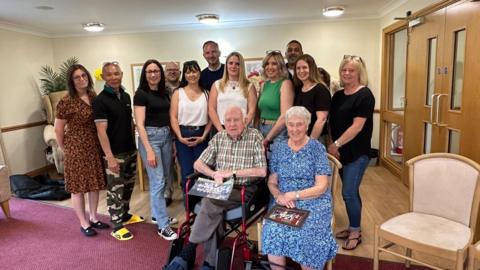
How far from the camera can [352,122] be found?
7.89 ft

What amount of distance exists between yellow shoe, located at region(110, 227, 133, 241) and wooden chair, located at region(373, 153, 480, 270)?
1.91 m

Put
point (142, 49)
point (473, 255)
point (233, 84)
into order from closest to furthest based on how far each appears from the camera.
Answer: point (473, 255) → point (233, 84) → point (142, 49)

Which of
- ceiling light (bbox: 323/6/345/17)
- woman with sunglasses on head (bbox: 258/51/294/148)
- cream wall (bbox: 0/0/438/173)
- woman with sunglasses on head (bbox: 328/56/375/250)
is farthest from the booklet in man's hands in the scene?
cream wall (bbox: 0/0/438/173)

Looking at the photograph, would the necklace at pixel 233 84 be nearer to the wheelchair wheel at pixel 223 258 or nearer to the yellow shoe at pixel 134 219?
the wheelchair wheel at pixel 223 258

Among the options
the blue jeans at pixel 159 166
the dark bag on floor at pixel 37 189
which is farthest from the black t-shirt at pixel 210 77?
the dark bag on floor at pixel 37 189

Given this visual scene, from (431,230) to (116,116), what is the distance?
228 cm

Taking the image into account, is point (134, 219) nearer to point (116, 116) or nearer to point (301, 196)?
point (116, 116)

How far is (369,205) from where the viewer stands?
3383 millimetres

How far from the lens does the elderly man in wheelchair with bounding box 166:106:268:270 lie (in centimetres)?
203

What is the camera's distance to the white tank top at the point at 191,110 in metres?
2.71

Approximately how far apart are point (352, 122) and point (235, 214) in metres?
1.06

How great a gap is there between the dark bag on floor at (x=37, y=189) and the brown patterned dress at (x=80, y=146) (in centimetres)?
132

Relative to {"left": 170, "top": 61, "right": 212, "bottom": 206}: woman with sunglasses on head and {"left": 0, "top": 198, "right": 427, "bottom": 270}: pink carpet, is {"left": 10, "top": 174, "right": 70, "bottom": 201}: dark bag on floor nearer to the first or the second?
{"left": 0, "top": 198, "right": 427, "bottom": 270}: pink carpet

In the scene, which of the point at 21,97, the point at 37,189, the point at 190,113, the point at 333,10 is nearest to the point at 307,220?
the point at 190,113
